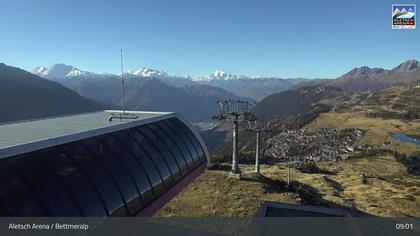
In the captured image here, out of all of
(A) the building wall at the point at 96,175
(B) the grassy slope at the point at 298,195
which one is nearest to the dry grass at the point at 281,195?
(B) the grassy slope at the point at 298,195

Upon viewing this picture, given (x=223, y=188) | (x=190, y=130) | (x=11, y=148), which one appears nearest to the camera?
(x=11, y=148)

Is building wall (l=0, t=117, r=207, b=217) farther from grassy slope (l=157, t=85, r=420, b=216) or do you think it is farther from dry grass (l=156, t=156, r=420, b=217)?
grassy slope (l=157, t=85, r=420, b=216)

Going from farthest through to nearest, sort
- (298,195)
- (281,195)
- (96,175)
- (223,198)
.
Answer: (298,195) < (281,195) < (223,198) < (96,175)

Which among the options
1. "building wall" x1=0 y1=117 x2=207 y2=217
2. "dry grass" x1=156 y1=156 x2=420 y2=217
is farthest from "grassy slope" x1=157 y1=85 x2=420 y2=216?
"building wall" x1=0 y1=117 x2=207 y2=217

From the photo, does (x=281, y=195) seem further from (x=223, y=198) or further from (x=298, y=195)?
(x=223, y=198)

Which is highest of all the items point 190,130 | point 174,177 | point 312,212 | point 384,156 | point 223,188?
point 190,130

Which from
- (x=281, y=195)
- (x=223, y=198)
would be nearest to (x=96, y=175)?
(x=223, y=198)

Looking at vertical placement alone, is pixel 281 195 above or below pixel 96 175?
below

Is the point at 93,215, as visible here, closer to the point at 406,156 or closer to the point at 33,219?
the point at 33,219

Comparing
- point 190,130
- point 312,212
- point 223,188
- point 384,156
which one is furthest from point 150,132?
point 384,156
